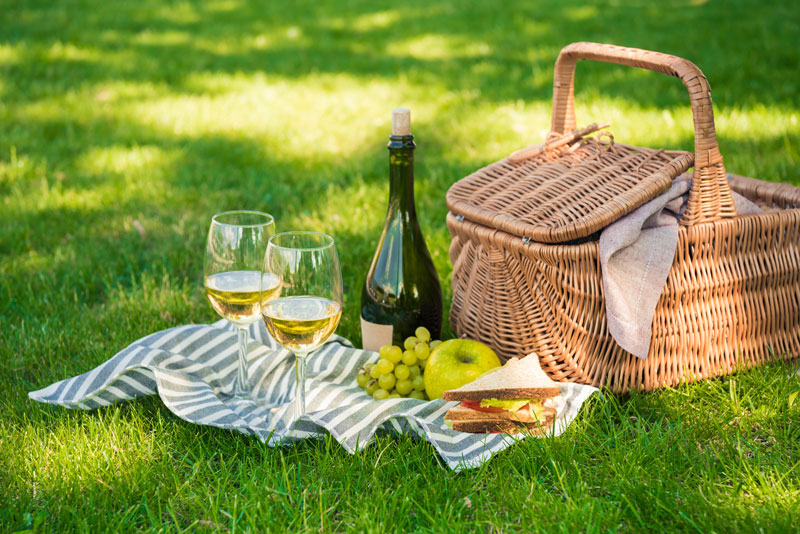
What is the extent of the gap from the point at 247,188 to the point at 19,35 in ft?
14.9

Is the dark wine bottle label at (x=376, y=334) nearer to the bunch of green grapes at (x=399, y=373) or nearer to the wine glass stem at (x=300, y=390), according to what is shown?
the bunch of green grapes at (x=399, y=373)

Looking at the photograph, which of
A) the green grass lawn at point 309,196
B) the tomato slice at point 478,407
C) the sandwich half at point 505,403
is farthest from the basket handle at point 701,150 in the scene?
the tomato slice at point 478,407

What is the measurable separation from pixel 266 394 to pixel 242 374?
0.45 ft

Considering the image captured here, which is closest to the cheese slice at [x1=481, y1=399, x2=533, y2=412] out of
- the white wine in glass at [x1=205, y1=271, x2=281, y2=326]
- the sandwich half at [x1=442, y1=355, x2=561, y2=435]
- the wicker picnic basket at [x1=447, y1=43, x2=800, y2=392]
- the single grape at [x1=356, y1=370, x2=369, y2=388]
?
the sandwich half at [x1=442, y1=355, x2=561, y2=435]

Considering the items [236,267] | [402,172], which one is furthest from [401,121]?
[236,267]

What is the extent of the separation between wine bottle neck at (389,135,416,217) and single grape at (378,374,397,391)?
518 millimetres

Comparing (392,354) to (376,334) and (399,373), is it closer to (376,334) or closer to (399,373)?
(399,373)

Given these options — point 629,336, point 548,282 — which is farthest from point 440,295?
point 629,336

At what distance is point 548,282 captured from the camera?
7.32 feet

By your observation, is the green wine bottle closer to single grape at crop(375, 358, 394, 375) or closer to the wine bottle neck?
A: the wine bottle neck

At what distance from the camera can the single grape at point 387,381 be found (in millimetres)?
2281

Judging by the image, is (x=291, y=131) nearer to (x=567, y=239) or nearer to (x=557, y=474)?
(x=567, y=239)

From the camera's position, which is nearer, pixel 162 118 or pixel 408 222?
pixel 408 222

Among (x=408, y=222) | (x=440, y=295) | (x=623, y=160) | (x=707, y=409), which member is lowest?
(x=707, y=409)
